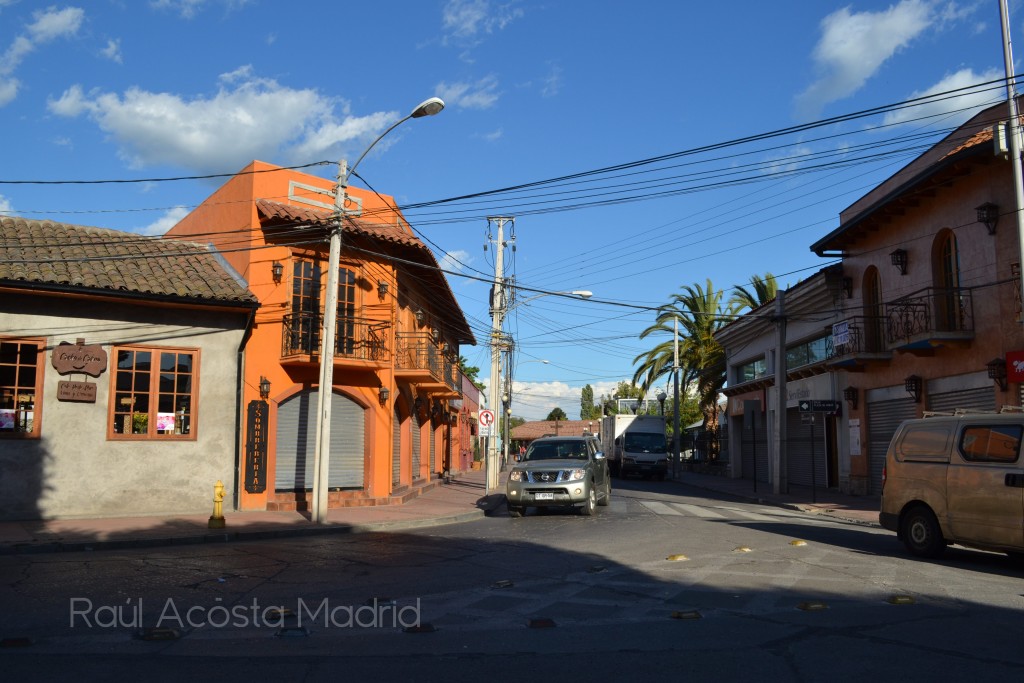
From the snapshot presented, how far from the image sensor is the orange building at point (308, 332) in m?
19.0

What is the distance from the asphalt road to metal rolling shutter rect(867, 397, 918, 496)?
11.4 meters

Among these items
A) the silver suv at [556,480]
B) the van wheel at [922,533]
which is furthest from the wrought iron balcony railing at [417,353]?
the van wheel at [922,533]

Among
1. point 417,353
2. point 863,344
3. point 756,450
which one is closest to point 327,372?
point 417,353

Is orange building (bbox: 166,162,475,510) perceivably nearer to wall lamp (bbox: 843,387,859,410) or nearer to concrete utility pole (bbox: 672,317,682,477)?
wall lamp (bbox: 843,387,859,410)

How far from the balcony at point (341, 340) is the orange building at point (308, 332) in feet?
0.09

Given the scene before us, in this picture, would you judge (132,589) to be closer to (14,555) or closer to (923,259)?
(14,555)

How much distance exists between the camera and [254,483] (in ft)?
60.6

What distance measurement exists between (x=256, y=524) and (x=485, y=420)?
370 inches

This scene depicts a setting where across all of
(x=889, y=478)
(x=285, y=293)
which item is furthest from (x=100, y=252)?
(x=889, y=478)

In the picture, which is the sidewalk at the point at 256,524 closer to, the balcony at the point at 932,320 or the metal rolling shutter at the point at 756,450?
the balcony at the point at 932,320

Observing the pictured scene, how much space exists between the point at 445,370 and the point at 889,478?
17155 mm

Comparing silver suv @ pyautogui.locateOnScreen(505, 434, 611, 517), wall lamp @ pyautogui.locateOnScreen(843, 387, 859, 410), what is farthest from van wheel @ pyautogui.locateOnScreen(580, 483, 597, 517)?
wall lamp @ pyautogui.locateOnScreen(843, 387, 859, 410)

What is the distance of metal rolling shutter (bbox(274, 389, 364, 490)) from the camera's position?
19.5m

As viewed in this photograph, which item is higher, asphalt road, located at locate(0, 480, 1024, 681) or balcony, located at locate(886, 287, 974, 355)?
balcony, located at locate(886, 287, 974, 355)
